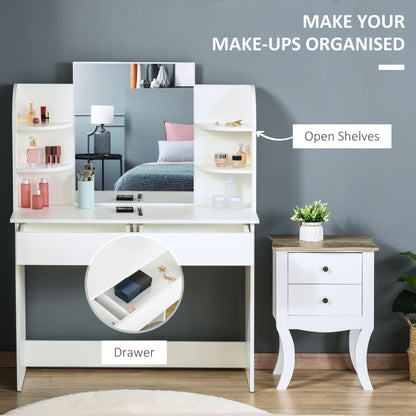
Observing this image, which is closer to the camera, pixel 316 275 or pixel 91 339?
pixel 316 275

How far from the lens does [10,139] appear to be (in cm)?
384

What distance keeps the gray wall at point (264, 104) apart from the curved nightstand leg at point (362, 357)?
0.32 meters

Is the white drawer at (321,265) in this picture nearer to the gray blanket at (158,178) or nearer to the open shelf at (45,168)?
the gray blanket at (158,178)

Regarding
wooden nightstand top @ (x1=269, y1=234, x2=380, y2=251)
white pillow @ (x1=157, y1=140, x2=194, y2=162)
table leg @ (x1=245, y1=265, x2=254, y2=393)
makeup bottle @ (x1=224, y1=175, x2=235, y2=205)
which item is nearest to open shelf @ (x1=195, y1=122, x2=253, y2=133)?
white pillow @ (x1=157, y1=140, x2=194, y2=162)

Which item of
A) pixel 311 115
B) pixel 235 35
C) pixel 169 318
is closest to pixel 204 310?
pixel 169 318

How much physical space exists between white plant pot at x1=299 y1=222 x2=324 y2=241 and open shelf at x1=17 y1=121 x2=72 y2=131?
127 centimetres

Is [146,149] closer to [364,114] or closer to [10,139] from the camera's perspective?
[10,139]

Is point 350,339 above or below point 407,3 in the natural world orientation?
below

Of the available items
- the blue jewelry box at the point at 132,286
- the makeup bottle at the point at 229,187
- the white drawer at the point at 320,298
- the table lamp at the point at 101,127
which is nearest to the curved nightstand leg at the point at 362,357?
the white drawer at the point at 320,298

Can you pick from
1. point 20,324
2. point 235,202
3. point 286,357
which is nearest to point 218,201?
point 235,202

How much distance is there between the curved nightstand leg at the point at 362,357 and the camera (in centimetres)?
359

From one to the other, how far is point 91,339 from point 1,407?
2.16 feet

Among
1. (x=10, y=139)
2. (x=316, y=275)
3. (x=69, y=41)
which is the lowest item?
(x=316, y=275)

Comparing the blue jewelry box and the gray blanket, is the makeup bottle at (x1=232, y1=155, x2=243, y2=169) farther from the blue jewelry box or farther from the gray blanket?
the blue jewelry box
